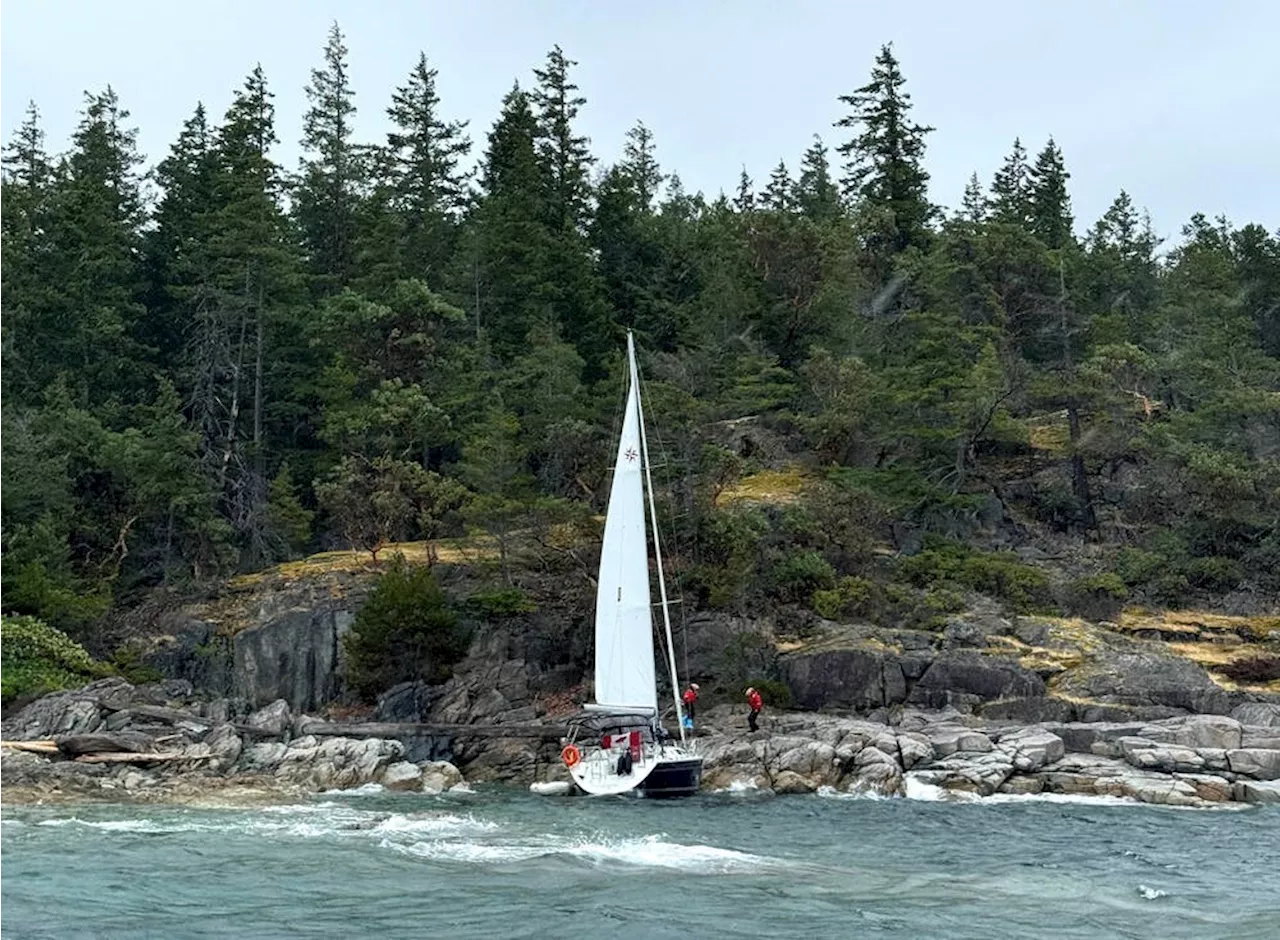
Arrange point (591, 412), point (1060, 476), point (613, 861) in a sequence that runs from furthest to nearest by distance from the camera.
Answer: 1. point (1060, 476)
2. point (591, 412)
3. point (613, 861)

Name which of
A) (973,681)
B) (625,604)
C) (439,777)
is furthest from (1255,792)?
(439,777)

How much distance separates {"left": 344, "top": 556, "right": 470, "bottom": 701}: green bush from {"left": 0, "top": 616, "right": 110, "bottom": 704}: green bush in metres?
8.00

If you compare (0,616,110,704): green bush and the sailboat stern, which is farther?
(0,616,110,704): green bush

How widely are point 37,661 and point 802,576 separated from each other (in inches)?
916

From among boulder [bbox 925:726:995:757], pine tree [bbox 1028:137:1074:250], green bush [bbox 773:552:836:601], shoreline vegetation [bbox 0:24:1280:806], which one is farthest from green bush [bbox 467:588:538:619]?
pine tree [bbox 1028:137:1074:250]

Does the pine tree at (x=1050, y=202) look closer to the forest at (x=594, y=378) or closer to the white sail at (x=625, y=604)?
the forest at (x=594, y=378)

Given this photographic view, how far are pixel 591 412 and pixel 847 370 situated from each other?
986cm

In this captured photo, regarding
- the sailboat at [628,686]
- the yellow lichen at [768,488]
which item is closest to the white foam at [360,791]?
the sailboat at [628,686]

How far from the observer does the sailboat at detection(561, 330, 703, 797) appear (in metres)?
30.0

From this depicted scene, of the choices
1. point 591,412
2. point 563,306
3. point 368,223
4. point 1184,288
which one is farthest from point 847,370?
point 368,223

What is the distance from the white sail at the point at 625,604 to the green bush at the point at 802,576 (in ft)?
27.8

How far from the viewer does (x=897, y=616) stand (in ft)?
131

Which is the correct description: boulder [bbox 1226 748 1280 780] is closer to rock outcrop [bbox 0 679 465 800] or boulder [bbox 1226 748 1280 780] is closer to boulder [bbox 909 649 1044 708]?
boulder [bbox 909 649 1044 708]

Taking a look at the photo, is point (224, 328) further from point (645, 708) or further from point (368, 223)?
point (645, 708)
